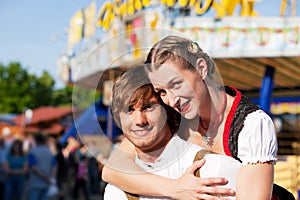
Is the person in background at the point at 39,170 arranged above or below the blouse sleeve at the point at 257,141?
below

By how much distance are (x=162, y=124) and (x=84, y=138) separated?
209 millimetres

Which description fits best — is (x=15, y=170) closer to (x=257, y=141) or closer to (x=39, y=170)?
(x=39, y=170)

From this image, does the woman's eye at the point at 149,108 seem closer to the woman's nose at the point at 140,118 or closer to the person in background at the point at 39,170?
the woman's nose at the point at 140,118

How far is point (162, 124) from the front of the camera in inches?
49.8

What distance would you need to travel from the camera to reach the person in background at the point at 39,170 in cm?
605

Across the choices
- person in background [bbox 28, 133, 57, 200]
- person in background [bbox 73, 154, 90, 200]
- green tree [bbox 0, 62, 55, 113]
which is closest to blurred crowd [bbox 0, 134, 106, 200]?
person in background [bbox 28, 133, 57, 200]

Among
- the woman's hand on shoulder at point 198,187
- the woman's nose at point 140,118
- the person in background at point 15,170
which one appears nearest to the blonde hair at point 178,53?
the woman's nose at point 140,118

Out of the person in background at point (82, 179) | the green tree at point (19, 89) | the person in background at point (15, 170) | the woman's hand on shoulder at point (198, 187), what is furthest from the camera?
the green tree at point (19, 89)

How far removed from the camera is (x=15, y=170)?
6.34 metres

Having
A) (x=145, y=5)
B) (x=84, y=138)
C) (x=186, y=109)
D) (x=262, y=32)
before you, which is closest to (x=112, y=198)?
(x=84, y=138)

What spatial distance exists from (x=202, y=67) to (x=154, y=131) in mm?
191

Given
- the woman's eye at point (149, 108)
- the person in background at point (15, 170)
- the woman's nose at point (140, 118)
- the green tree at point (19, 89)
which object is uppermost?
the woman's eye at point (149, 108)

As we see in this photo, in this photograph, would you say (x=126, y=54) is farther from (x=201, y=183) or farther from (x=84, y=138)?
(x=201, y=183)

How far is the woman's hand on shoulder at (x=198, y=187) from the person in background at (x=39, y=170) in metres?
4.97
